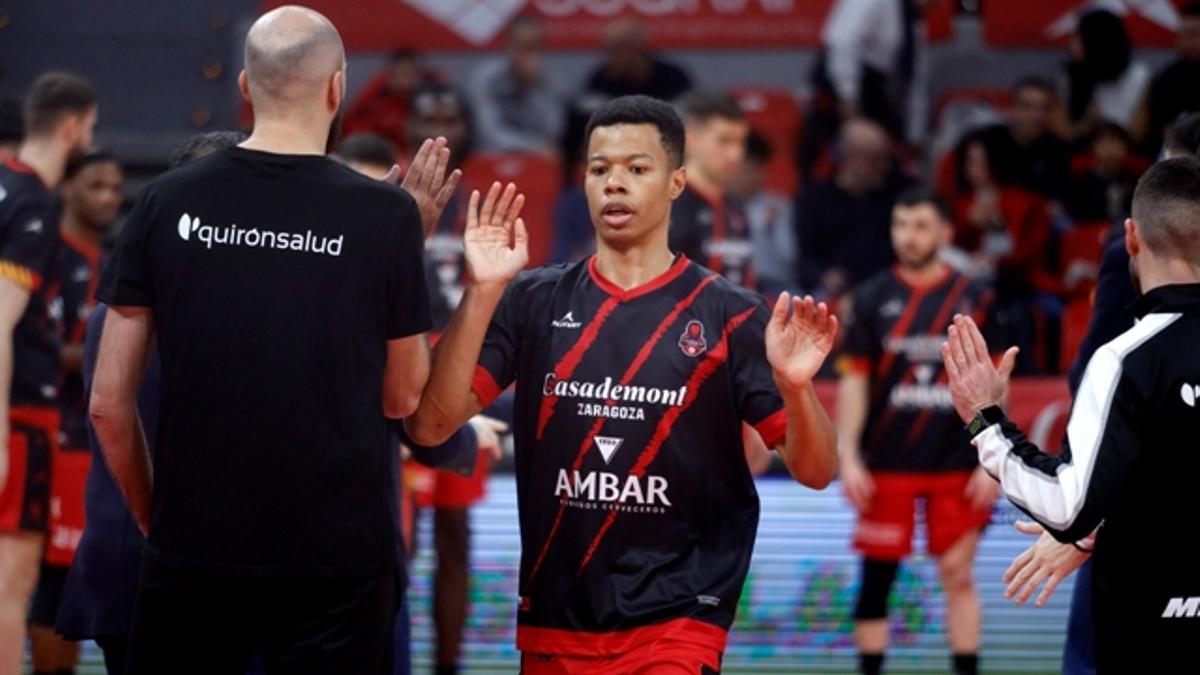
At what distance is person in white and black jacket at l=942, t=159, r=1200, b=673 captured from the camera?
4.51 meters

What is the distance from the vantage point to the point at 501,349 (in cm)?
543

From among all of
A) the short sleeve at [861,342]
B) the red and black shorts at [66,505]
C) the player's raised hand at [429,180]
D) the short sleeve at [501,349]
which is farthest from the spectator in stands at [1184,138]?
the red and black shorts at [66,505]

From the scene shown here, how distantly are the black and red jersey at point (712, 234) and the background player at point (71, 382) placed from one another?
308 centimetres

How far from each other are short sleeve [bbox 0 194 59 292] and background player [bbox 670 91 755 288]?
3.72 meters

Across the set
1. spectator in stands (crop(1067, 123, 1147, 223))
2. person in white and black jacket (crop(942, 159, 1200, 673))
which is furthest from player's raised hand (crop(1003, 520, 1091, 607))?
spectator in stands (crop(1067, 123, 1147, 223))

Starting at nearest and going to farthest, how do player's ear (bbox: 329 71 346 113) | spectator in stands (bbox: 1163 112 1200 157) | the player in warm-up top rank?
1. player's ear (bbox: 329 71 346 113)
2. the player in warm-up top
3. spectator in stands (bbox: 1163 112 1200 157)

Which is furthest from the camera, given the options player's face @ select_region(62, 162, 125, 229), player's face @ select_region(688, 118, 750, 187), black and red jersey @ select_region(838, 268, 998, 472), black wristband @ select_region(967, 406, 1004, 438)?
player's face @ select_region(688, 118, 750, 187)

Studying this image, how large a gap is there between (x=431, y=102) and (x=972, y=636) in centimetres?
573

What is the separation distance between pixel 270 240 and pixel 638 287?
145 cm

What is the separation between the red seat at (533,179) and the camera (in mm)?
13312

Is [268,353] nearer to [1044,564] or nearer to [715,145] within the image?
[1044,564]

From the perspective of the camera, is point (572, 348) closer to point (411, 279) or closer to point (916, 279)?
point (411, 279)

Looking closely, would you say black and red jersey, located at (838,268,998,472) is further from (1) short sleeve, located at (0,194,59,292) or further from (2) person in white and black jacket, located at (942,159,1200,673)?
(2) person in white and black jacket, located at (942,159,1200,673)

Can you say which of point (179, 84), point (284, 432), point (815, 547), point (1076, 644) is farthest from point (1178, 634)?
point (179, 84)
